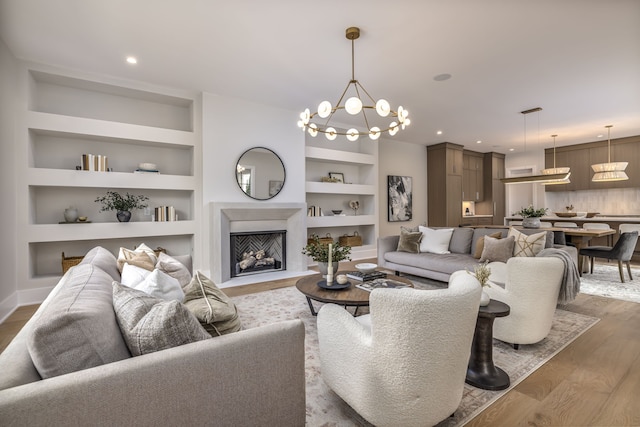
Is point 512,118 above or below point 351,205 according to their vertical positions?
above

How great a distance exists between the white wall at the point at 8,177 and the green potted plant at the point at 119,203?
3.07ft

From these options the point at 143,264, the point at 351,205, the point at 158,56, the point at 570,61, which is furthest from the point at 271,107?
the point at 570,61

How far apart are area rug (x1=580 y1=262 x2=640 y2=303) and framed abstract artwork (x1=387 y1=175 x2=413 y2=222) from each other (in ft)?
12.0

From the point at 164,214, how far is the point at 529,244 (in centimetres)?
488

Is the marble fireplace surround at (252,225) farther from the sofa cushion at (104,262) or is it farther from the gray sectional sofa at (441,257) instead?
the sofa cushion at (104,262)

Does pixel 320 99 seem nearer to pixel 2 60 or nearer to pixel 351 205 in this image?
pixel 351 205

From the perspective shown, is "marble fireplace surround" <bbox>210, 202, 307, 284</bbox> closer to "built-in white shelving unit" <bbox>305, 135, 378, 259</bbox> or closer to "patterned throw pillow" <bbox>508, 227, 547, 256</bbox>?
"built-in white shelving unit" <bbox>305, 135, 378, 259</bbox>

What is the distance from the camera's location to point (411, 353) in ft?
4.29

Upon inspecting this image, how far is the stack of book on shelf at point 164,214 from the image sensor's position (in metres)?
4.55

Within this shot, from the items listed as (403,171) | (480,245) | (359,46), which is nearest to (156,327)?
(359,46)

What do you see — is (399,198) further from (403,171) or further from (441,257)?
(441,257)

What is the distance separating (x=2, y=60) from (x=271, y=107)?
319 centimetres

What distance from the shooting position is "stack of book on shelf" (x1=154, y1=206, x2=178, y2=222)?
4547 millimetres

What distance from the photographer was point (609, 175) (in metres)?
6.07
